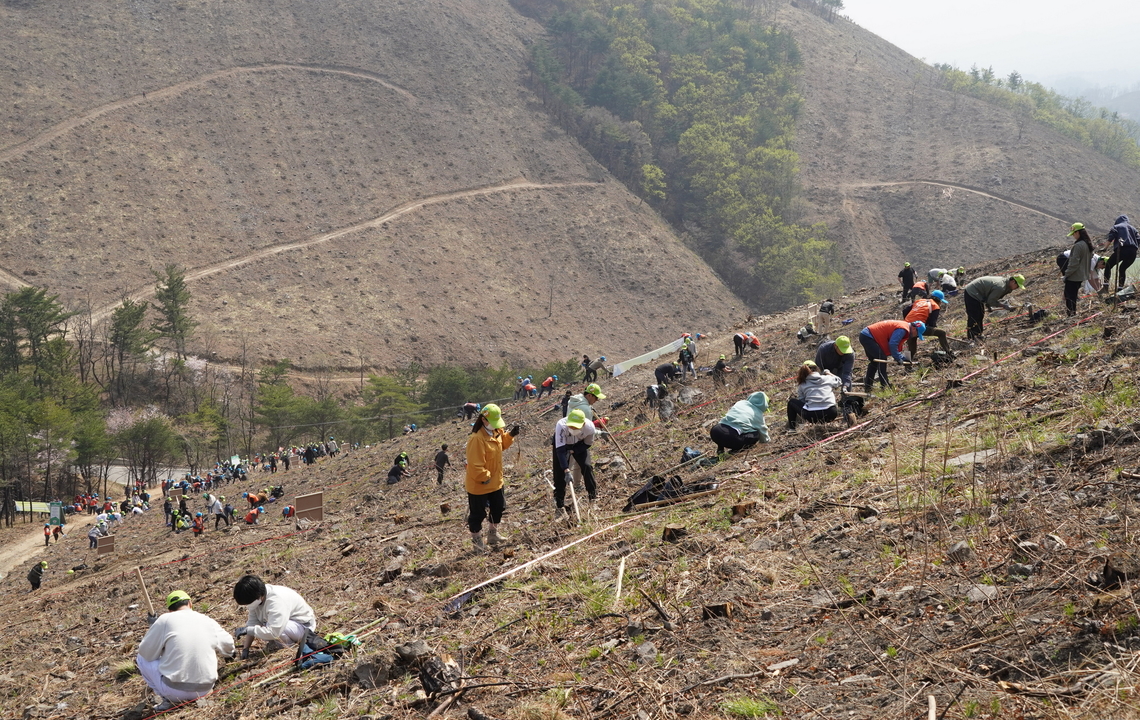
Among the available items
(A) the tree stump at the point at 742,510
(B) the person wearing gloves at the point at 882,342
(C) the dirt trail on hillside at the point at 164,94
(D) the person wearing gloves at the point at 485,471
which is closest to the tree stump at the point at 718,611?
(A) the tree stump at the point at 742,510

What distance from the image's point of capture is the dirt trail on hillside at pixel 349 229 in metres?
58.0

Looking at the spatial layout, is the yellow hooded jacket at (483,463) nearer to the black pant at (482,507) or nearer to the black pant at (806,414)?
the black pant at (482,507)

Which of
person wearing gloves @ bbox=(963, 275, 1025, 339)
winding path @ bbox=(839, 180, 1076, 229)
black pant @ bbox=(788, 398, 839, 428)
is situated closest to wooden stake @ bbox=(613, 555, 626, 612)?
black pant @ bbox=(788, 398, 839, 428)

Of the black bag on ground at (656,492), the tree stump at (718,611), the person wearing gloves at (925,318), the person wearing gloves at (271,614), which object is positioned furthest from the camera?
the person wearing gloves at (925,318)

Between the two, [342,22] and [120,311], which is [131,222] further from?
[342,22]

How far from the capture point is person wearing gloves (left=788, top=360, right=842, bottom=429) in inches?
376

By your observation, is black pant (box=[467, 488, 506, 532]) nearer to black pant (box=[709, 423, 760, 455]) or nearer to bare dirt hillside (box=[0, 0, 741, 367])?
black pant (box=[709, 423, 760, 455])

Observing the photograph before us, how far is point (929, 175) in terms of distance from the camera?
87.8 meters

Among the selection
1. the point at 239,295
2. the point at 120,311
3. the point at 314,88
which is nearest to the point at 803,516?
the point at 120,311

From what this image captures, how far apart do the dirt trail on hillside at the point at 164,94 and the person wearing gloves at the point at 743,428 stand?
235 feet

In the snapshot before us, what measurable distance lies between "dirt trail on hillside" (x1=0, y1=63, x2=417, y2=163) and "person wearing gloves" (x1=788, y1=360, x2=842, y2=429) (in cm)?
7195

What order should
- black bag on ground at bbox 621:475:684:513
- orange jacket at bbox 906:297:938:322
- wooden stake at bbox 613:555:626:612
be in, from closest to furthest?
1. wooden stake at bbox 613:555:626:612
2. black bag on ground at bbox 621:475:684:513
3. orange jacket at bbox 906:297:938:322

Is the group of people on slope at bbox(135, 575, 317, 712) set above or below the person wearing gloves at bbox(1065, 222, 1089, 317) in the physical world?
below

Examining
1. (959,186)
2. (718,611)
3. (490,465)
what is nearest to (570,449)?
(490,465)
